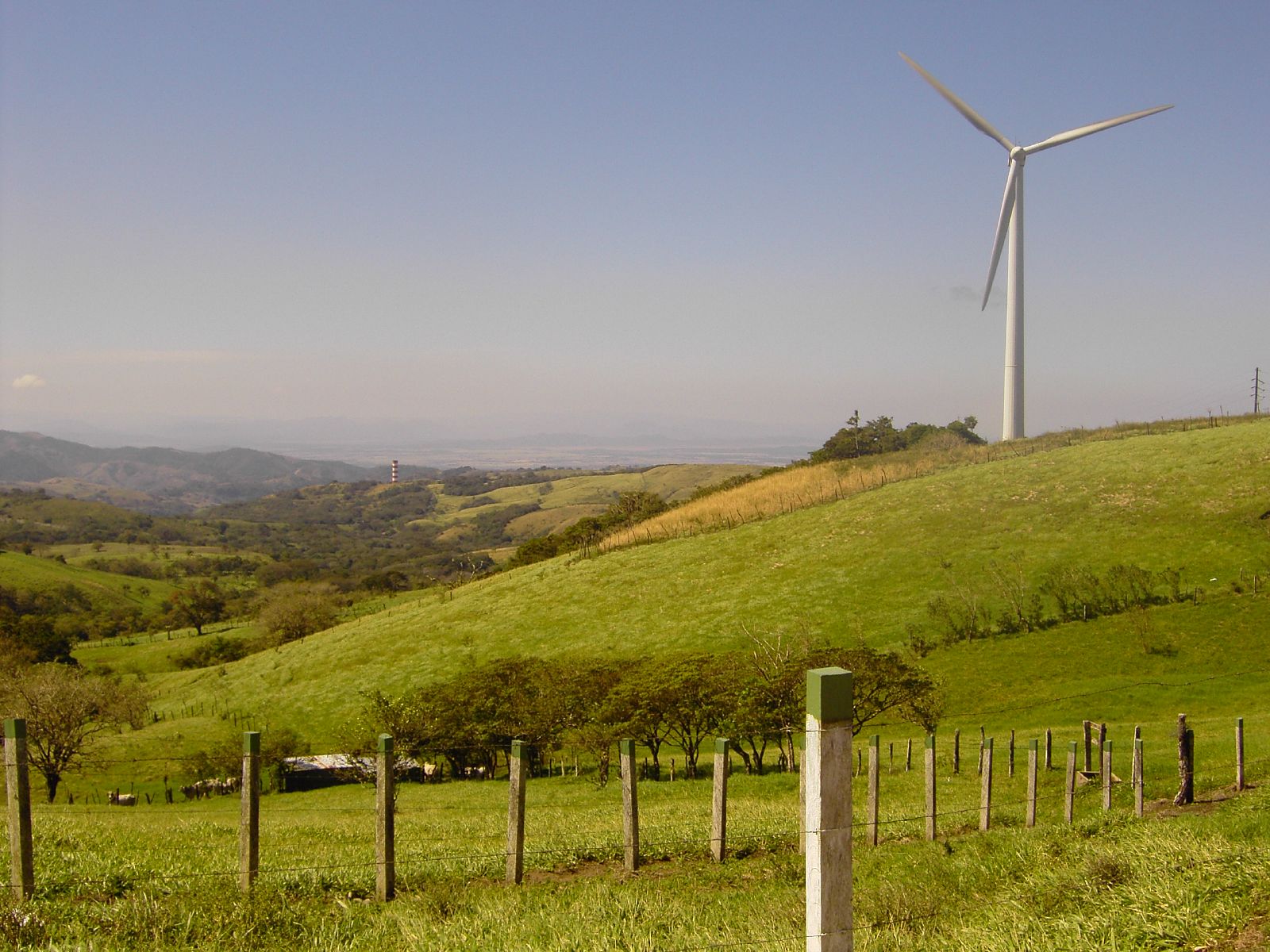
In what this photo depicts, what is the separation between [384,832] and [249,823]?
4.24ft

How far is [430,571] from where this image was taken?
18325 centimetres

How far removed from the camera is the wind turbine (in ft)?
207

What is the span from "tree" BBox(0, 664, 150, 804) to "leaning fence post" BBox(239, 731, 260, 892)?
33.2 m

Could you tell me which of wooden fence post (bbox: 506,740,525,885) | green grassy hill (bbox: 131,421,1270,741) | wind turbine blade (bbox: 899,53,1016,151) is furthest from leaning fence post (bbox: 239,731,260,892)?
wind turbine blade (bbox: 899,53,1016,151)

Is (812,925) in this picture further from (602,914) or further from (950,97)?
(950,97)

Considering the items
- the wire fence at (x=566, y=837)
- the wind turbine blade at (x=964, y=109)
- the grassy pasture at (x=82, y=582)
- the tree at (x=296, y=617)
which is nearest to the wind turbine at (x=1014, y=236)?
the wind turbine blade at (x=964, y=109)

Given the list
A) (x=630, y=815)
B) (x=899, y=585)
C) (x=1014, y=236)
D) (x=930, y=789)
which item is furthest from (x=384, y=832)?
(x=1014, y=236)

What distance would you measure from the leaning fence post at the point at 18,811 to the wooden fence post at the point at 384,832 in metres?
3.04

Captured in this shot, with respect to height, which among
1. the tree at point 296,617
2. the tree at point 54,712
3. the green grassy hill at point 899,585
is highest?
the green grassy hill at point 899,585

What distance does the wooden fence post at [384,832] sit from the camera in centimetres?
906

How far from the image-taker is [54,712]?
38281 mm

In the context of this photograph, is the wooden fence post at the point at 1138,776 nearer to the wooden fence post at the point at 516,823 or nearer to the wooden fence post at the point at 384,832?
the wooden fence post at the point at 516,823

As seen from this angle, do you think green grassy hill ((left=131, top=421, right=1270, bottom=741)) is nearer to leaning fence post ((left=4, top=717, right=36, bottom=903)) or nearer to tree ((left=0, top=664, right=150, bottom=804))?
tree ((left=0, top=664, right=150, bottom=804))

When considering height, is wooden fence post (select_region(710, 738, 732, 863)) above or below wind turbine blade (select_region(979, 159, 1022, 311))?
below
